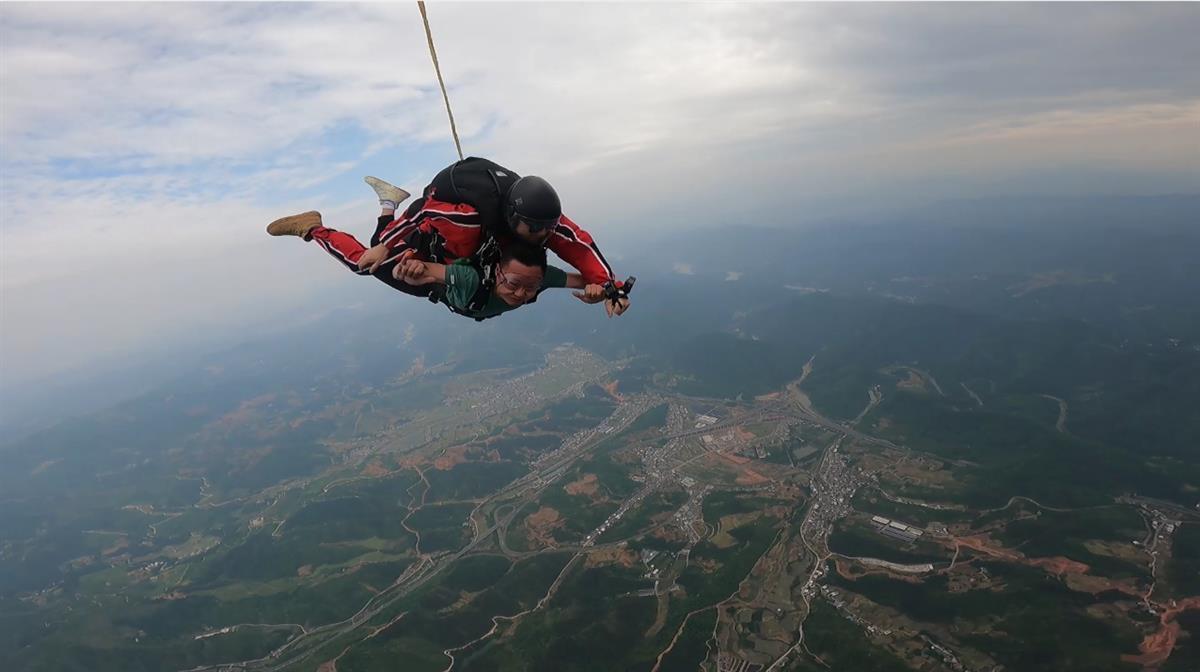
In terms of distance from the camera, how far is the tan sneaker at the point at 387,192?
7.84m

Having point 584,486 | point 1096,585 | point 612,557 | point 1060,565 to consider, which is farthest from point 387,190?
point 584,486

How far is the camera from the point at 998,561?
64625 millimetres

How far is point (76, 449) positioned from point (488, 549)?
608 feet

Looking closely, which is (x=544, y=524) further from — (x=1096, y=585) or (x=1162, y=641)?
(x=1162, y=641)

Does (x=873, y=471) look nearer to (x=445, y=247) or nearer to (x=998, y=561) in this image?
(x=998, y=561)

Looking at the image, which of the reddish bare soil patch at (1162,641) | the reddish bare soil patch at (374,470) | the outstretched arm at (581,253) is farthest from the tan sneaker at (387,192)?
the reddish bare soil patch at (374,470)

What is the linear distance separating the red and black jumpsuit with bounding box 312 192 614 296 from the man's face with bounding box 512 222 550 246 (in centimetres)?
42

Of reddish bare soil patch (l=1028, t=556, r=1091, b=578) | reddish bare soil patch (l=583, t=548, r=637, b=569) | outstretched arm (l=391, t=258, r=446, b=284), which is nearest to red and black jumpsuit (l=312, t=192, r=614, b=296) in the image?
outstretched arm (l=391, t=258, r=446, b=284)

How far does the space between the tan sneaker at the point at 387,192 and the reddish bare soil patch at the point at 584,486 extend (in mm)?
86738

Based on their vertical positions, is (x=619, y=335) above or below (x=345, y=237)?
below

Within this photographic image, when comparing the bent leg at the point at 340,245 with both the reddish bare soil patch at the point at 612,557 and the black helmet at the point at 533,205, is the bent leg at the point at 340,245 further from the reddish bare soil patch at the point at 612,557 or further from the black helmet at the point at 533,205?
the reddish bare soil patch at the point at 612,557

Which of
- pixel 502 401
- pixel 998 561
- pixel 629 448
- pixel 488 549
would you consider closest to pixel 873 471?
pixel 998 561

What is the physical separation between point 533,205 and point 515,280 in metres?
1.10

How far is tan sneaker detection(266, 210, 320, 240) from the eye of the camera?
26.4ft
